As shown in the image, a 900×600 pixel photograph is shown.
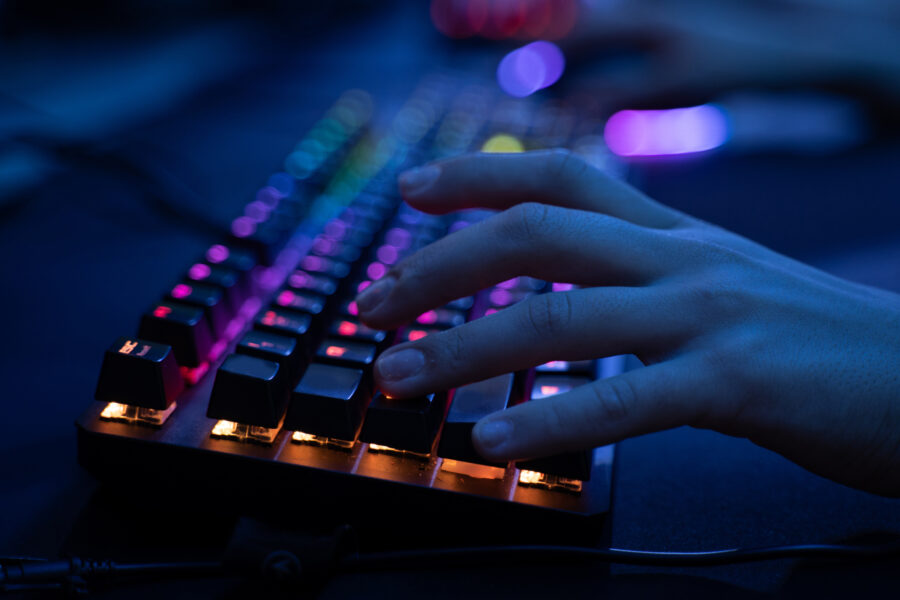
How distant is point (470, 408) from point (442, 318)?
0.11m

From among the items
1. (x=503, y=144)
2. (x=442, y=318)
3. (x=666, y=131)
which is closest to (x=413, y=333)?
(x=442, y=318)

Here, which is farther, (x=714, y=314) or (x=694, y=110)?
(x=694, y=110)

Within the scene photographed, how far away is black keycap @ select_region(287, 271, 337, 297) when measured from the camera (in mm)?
515

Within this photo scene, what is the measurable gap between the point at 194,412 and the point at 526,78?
37.7 inches

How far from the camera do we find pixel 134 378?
1.31 ft

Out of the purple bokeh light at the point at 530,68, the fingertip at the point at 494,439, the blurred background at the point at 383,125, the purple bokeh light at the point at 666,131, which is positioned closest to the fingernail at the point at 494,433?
the fingertip at the point at 494,439

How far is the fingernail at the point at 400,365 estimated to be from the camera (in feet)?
1.35

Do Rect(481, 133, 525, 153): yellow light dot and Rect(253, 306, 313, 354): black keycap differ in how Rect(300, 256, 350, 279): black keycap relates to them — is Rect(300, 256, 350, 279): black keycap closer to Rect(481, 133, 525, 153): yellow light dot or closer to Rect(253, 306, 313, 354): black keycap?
Rect(253, 306, 313, 354): black keycap

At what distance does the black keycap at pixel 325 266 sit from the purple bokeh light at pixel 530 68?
668mm

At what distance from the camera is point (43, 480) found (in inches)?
16.6

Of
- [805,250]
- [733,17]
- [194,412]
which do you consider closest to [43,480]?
[194,412]

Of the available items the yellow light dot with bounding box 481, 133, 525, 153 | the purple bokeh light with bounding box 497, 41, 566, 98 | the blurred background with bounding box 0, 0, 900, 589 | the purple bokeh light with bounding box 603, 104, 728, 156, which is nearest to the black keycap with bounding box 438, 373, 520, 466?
the blurred background with bounding box 0, 0, 900, 589

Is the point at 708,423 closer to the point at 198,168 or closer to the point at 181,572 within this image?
the point at 181,572

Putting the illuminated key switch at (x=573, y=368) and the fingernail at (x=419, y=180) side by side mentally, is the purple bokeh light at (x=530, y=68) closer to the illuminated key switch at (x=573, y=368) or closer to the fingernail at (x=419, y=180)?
the fingernail at (x=419, y=180)
